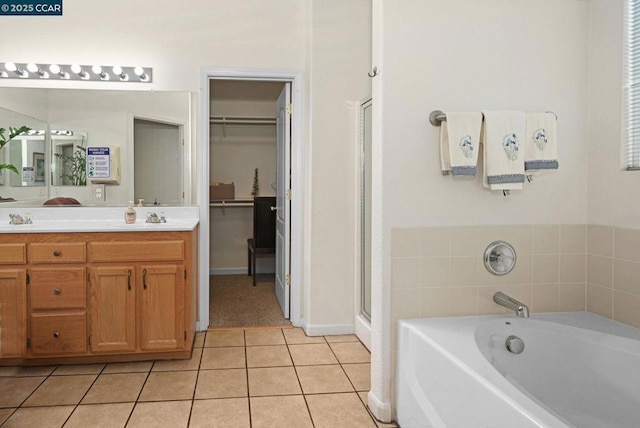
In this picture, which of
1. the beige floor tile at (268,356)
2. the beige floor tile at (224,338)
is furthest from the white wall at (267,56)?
the beige floor tile at (224,338)

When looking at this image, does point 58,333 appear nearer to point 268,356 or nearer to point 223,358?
point 223,358

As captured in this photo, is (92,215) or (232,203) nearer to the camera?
(92,215)

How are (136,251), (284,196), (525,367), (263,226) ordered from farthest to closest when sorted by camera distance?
(263,226) → (284,196) → (136,251) → (525,367)

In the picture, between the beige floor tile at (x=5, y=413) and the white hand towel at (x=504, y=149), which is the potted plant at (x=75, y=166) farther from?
the white hand towel at (x=504, y=149)

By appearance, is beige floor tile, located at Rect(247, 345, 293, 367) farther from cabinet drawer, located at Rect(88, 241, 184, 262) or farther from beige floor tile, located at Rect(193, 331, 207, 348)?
cabinet drawer, located at Rect(88, 241, 184, 262)

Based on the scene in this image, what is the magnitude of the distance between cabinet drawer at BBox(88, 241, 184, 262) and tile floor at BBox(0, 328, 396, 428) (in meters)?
0.68

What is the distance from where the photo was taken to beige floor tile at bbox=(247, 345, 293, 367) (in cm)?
293

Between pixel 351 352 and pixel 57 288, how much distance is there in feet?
6.26

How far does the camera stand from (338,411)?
231cm

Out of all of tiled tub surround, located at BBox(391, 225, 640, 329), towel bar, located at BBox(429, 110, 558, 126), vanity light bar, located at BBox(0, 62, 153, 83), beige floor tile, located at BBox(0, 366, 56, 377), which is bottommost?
beige floor tile, located at BBox(0, 366, 56, 377)

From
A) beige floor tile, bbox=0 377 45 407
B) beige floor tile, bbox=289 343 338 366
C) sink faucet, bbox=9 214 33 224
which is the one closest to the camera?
beige floor tile, bbox=0 377 45 407

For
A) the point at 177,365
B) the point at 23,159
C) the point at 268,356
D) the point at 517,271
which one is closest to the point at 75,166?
the point at 23,159

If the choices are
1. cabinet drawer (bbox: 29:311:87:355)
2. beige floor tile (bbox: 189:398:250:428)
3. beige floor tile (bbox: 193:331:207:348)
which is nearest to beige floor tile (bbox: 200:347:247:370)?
beige floor tile (bbox: 193:331:207:348)

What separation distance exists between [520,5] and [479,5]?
21 centimetres
